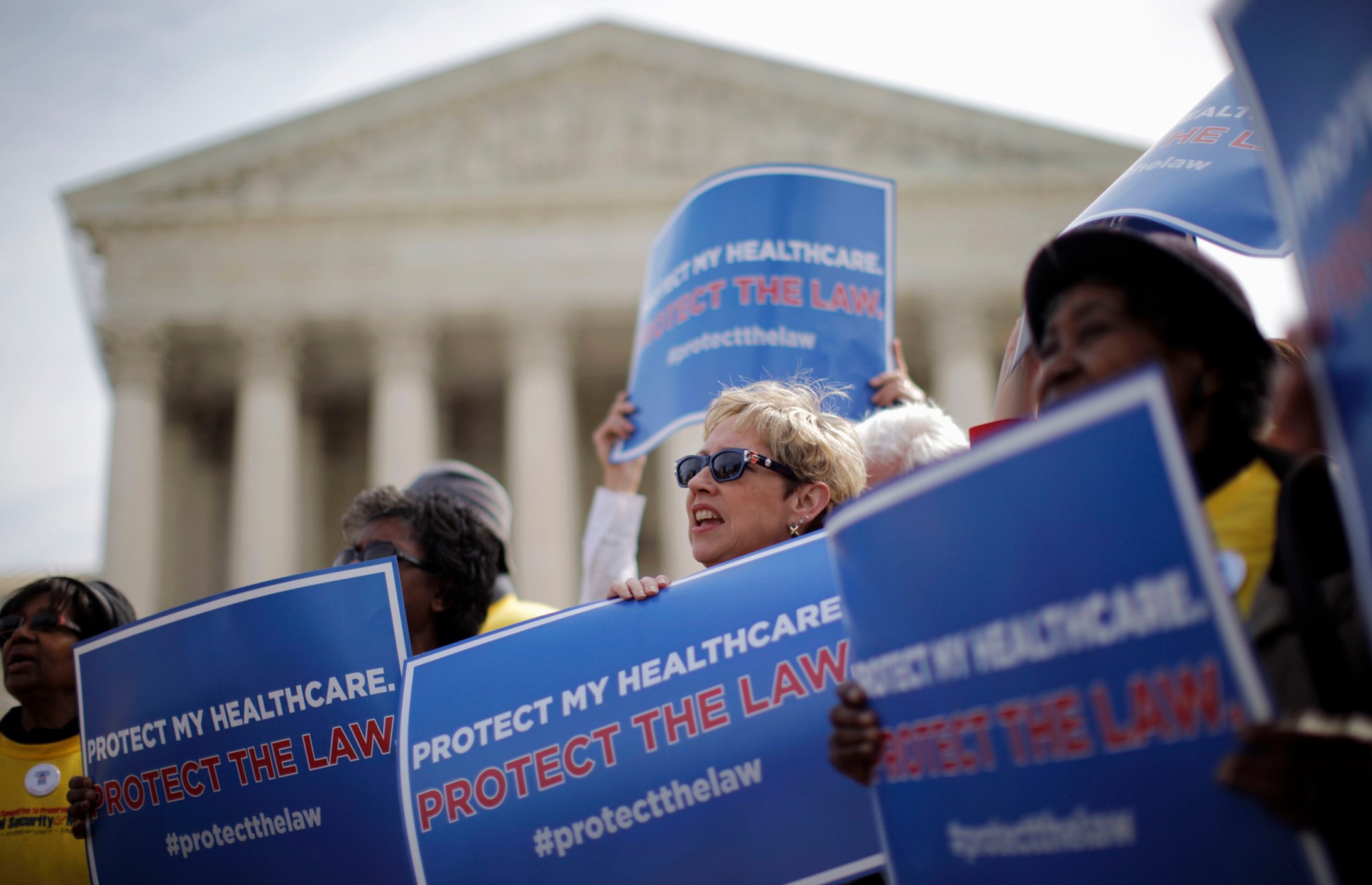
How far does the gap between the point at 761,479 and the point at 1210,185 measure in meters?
1.78

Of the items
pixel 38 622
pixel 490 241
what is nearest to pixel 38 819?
pixel 38 622

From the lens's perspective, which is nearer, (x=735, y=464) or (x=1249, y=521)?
(x=1249, y=521)

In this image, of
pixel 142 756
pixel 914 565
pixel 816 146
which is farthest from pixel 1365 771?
pixel 816 146

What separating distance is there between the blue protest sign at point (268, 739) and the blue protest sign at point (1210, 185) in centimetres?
267

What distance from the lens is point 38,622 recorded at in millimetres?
4074

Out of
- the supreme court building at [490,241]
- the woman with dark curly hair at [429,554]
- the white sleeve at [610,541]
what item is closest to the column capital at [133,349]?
the supreme court building at [490,241]

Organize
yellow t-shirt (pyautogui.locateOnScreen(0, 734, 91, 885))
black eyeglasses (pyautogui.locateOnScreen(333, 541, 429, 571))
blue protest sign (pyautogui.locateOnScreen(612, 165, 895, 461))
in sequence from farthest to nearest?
blue protest sign (pyautogui.locateOnScreen(612, 165, 895, 461)) → black eyeglasses (pyautogui.locateOnScreen(333, 541, 429, 571)) → yellow t-shirt (pyautogui.locateOnScreen(0, 734, 91, 885))

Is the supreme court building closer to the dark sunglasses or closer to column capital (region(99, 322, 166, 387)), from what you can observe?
column capital (region(99, 322, 166, 387))

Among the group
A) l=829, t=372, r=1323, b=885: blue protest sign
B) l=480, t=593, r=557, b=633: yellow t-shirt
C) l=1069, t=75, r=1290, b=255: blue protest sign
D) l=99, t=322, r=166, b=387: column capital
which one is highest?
l=99, t=322, r=166, b=387: column capital

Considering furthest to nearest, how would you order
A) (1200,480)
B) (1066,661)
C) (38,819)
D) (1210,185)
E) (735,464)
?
1. (38,819)
2. (1210,185)
3. (735,464)
4. (1200,480)
5. (1066,661)

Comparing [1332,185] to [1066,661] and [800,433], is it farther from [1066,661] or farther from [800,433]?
[800,433]

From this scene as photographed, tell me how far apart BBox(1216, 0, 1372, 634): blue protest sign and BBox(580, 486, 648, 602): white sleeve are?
133 inches

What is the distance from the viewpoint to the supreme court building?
26484mm

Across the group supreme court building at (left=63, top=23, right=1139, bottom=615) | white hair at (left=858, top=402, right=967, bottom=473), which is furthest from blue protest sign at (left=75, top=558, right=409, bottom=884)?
supreme court building at (left=63, top=23, right=1139, bottom=615)
